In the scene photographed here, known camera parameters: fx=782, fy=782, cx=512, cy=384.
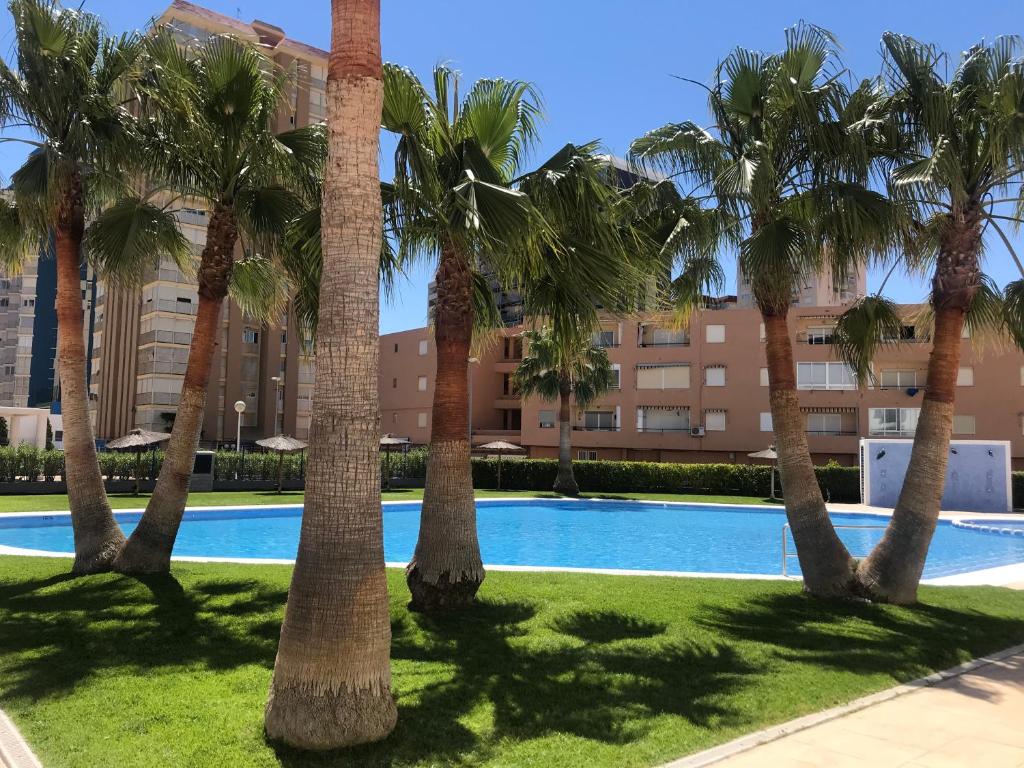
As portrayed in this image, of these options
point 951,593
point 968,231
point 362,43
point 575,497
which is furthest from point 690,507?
point 362,43

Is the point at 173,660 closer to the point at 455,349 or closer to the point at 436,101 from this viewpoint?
the point at 455,349

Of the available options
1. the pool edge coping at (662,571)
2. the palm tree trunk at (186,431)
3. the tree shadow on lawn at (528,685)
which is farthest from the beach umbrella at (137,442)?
the tree shadow on lawn at (528,685)

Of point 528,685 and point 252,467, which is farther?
point 252,467

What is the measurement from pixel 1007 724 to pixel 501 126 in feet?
26.3

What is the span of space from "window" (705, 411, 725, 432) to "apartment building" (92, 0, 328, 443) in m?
28.8

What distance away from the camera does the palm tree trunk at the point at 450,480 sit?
917 cm

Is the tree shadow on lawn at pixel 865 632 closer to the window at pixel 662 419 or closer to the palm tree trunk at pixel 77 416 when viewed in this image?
the palm tree trunk at pixel 77 416

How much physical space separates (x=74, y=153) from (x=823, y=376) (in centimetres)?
4241

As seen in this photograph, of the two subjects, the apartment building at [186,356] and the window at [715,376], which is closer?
the window at [715,376]

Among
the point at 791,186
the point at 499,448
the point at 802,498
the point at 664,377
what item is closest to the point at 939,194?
the point at 791,186

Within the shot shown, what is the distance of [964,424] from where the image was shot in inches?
1635

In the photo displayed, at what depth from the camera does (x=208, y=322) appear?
11008 mm

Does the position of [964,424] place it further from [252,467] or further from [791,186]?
[791,186]

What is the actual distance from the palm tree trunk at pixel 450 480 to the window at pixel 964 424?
39723 mm
